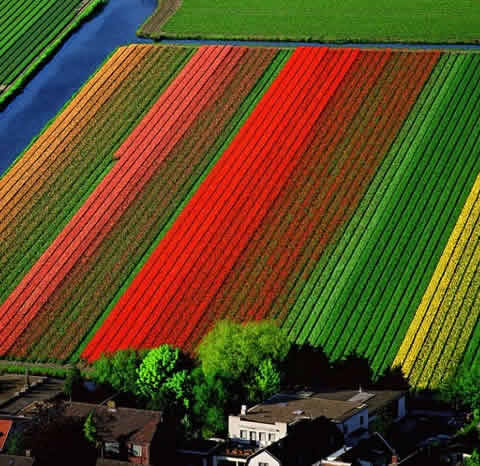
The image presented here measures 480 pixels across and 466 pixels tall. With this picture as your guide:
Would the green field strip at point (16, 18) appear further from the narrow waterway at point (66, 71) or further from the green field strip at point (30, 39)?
the narrow waterway at point (66, 71)

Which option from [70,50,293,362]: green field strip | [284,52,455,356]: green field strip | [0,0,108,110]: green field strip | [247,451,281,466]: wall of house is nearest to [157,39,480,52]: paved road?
[70,50,293,362]: green field strip

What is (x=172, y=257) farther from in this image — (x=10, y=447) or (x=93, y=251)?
(x=10, y=447)

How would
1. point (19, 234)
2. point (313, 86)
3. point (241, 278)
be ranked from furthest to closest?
point (313, 86), point (19, 234), point (241, 278)

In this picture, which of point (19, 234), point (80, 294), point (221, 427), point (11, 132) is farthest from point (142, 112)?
point (221, 427)

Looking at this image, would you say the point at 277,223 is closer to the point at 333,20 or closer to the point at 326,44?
the point at 326,44

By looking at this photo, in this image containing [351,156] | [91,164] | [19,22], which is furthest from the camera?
[19,22]

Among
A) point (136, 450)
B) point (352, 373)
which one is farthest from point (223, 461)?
point (352, 373)
